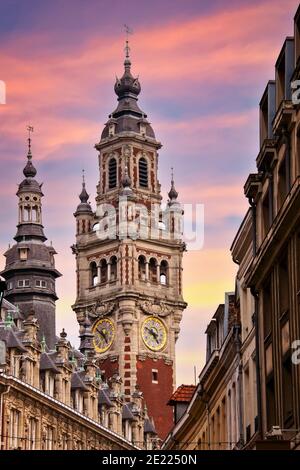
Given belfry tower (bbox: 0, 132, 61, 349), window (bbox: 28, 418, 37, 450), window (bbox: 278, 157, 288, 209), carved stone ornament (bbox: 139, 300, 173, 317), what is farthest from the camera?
carved stone ornament (bbox: 139, 300, 173, 317)

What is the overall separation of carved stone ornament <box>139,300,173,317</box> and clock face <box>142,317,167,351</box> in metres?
0.71

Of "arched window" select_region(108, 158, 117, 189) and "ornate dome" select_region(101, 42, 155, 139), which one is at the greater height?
"ornate dome" select_region(101, 42, 155, 139)

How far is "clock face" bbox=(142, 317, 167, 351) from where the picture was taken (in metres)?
159

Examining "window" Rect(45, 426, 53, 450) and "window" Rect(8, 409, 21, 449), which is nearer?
"window" Rect(8, 409, 21, 449)

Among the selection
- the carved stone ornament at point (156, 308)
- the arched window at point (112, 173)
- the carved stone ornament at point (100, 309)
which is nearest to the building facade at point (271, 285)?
the carved stone ornament at point (156, 308)

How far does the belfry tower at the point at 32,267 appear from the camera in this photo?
124 meters

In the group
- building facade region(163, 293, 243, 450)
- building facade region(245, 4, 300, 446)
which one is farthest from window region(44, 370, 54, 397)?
building facade region(245, 4, 300, 446)

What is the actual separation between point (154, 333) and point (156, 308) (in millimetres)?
2787

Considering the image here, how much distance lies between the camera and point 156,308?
160 meters

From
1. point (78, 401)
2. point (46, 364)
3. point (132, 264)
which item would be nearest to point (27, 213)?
point (78, 401)

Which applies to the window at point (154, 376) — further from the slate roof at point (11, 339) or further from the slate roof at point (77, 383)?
the slate roof at point (11, 339)

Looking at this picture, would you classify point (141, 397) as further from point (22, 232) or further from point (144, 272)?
point (22, 232)

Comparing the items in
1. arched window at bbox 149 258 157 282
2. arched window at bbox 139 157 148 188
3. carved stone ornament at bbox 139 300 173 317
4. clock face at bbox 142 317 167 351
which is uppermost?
arched window at bbox 139 157 148 188

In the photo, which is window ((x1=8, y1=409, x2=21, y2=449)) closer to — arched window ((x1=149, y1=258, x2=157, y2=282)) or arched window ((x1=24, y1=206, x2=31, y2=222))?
arched window ((x1=24, y1=206, x2=31, y2=222))
